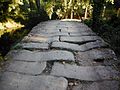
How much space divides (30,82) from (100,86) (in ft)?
3.63

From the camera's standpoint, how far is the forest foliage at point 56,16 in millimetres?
7644

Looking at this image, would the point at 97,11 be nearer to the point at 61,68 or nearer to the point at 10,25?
the point at 10,25

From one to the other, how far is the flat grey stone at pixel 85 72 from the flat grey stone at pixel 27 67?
26 centimetres

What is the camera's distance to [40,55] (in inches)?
206

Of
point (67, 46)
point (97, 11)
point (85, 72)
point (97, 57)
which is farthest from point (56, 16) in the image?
point (85, 72)

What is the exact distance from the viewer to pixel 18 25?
12641mm

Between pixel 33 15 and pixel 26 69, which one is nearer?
pixel 26 69

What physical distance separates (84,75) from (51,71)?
60 cm

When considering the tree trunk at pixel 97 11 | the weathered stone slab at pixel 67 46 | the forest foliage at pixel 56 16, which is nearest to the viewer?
the weathered stone slab at pixel 67 46

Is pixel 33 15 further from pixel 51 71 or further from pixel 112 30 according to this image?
pixel 51 71

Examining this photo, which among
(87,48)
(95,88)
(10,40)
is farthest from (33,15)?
(95,88)

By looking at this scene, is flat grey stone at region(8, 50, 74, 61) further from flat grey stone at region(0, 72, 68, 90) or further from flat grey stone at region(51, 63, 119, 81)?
flat grey stone at region(0, 72, 68, 90)

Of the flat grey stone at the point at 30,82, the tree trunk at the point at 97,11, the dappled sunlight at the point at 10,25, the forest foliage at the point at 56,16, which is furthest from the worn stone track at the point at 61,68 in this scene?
the dappled sunlight at the point at 10,25

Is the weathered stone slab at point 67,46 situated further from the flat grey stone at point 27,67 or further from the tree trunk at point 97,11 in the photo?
the tree trunk at point 97,11
